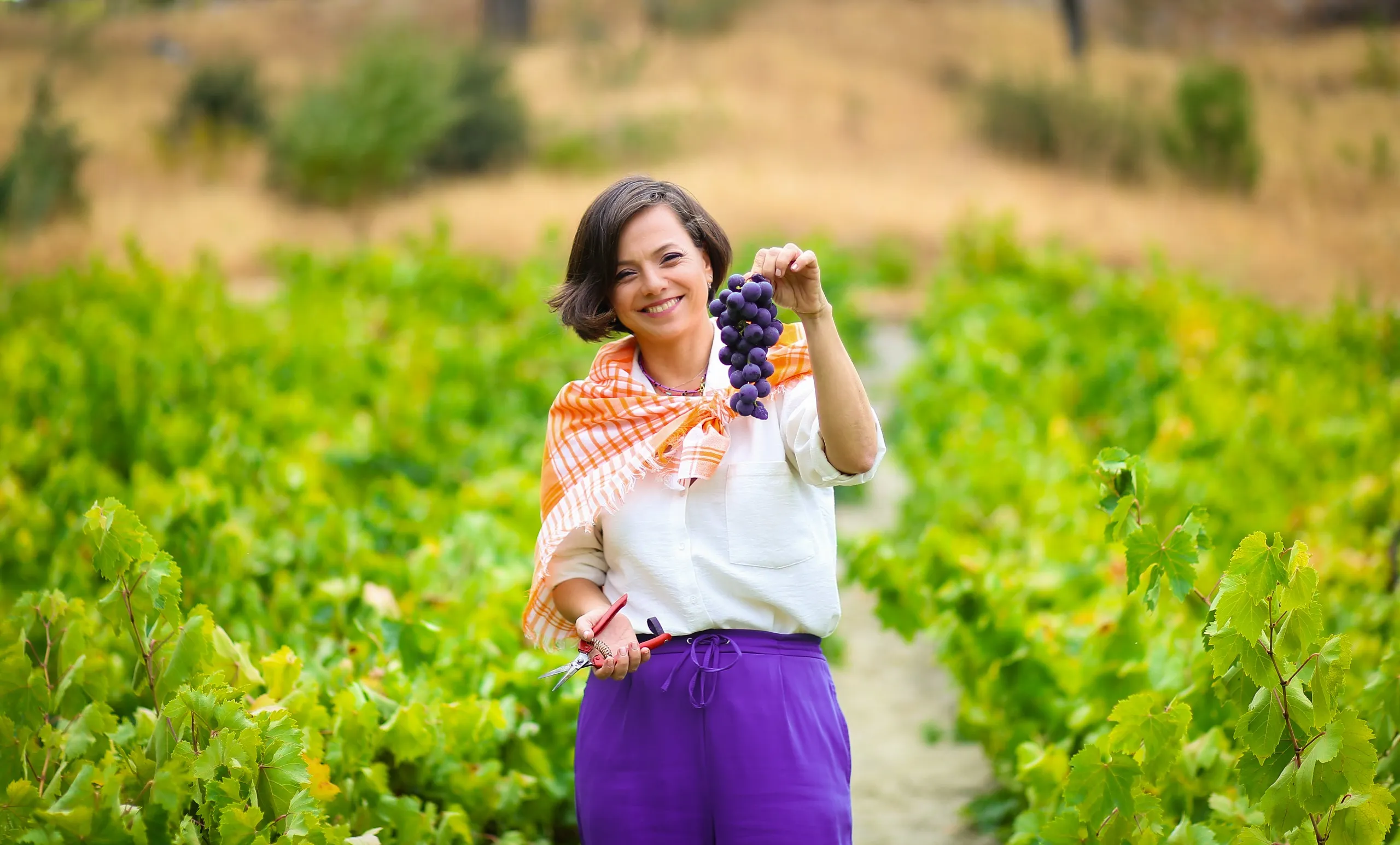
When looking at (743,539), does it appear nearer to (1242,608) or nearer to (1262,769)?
(1242,608)

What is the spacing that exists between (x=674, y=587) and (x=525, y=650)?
1.39m

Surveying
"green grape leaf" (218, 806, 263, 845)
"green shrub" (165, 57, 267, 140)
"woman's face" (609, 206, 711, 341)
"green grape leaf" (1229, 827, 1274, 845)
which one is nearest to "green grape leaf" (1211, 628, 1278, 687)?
"green grape leaf" (1229, 827, 1274, 845)

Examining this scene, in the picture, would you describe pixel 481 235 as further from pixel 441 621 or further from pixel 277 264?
pixel 441 621

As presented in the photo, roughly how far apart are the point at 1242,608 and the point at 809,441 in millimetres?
664

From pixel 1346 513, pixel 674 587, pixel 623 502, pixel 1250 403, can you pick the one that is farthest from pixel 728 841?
pixel 1250 403

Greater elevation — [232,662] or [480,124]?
[480,124]

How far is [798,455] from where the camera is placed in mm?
1855

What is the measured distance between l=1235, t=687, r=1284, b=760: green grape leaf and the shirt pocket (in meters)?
0.68

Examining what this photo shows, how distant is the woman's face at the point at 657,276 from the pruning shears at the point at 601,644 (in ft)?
1.40

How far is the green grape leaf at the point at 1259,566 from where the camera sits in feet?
5.78

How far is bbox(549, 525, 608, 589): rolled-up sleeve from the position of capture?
6.54 ft

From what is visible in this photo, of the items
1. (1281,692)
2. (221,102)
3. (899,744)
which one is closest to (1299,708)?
(1281,692)

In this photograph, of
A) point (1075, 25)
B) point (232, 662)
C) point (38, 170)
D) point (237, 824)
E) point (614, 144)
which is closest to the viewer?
point (237, 824)

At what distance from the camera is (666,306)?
1.92m
